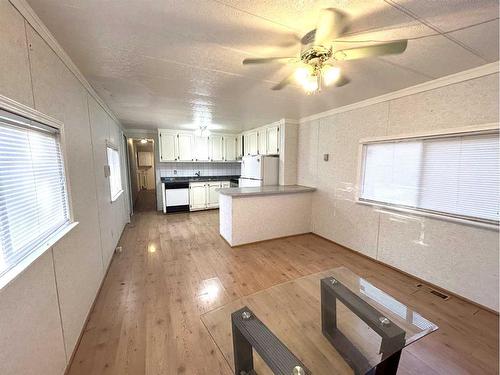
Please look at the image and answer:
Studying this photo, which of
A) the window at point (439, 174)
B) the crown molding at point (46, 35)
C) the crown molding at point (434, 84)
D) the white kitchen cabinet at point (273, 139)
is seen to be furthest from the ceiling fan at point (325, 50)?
the white kitchen cabinet at point (273, 139)

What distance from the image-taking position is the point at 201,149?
5844mm

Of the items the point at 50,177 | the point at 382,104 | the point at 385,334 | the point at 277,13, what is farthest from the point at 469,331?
the point at 50,177

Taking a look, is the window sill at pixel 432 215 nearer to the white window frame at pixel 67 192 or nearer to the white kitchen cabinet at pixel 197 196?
the white window frame at pixel 67 192

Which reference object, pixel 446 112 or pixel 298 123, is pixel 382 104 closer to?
pixel 446 112

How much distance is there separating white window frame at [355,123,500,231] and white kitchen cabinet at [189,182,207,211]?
3945 mm

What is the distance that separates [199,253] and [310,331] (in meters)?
2.08

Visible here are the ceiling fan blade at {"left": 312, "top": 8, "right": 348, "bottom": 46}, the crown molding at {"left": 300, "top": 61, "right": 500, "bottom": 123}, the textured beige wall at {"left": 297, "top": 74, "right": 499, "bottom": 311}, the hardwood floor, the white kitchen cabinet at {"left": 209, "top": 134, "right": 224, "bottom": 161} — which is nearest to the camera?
the ceiling fan blade at {"left": 312, "top": 8, "right": 348, "bottom": 46}

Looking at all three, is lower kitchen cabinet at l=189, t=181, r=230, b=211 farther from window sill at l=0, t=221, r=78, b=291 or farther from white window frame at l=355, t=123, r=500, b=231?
window sill at l=0, t=221, r=78, b=291

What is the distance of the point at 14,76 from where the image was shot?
3.44 feet

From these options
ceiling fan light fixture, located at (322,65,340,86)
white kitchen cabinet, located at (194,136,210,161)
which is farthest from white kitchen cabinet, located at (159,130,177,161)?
ceiling fan light fixture, located at (322,65,340,86)

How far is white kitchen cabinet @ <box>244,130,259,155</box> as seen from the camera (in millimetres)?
5263

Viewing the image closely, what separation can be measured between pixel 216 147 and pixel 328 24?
201 inches

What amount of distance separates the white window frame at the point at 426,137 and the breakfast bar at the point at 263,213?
3.30ft

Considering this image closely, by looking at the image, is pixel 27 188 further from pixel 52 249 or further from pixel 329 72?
pixel 329 72
